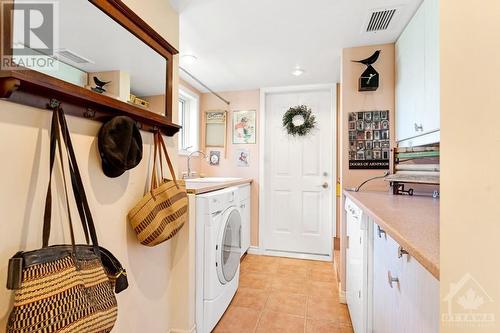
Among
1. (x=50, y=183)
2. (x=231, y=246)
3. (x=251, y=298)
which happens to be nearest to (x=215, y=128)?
(x=231, y=246)

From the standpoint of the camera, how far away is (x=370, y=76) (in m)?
2.07

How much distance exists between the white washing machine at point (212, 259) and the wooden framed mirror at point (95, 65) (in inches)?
24.4

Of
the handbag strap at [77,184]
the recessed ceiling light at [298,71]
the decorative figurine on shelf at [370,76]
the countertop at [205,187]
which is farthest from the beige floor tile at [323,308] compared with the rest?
the recessed ceiling light at [298,71]

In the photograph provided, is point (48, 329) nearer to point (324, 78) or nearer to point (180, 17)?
point (180, 17)

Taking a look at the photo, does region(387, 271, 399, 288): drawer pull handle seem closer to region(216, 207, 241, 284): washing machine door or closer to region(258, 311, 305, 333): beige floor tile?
region(258, 311, 305, 333): beige floor tile

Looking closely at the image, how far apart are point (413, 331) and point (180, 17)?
2.14m

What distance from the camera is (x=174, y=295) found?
5.25ft

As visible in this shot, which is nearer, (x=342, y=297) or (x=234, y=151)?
(x=342, y=297)

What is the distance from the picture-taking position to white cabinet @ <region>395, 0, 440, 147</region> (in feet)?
4.56

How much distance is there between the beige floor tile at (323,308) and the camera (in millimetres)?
1896

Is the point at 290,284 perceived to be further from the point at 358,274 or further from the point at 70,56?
the point at 70,56

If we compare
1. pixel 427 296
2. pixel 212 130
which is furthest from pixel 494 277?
pixel 212 130

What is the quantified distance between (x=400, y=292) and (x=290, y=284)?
1.64 m

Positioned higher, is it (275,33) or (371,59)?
(275,33)
